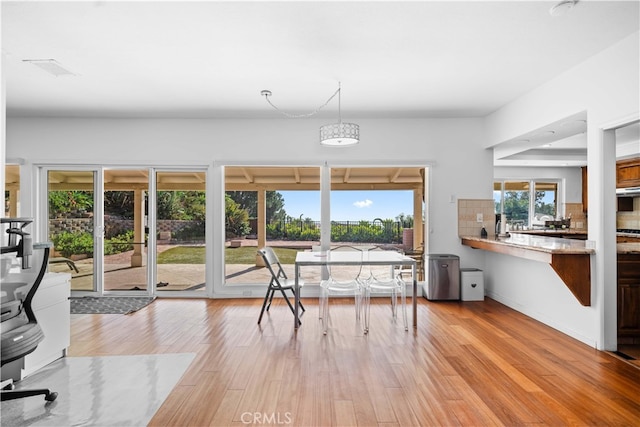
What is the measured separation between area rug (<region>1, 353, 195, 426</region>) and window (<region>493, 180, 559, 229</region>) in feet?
25.5

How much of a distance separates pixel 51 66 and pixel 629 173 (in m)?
8.35

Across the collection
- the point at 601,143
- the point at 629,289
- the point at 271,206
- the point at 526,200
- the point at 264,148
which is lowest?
the point at 629,289

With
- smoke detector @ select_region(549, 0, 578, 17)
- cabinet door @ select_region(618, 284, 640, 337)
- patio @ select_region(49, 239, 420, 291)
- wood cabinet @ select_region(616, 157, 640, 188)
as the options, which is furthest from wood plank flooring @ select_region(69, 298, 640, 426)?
wood cabinet @ select_region(616, 157, 640, 188)

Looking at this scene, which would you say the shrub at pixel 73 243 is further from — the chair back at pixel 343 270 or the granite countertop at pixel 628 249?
the granite countertop at pixel 628 249

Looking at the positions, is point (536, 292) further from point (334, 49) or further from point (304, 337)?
point (334, 49)

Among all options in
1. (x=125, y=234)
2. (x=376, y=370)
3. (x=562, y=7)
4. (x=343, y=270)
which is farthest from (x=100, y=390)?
(x=562, y=7)

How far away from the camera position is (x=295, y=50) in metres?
3.25

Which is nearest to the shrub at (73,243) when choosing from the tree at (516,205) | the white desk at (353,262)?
the white desk at (353,262)

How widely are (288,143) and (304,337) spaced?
292 cm

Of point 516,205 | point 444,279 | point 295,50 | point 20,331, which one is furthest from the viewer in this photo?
point 516,205

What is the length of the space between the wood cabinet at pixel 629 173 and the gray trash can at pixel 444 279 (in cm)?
362

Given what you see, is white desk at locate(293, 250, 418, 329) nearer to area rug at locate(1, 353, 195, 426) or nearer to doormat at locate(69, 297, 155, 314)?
area rug at locate(1, 353, 195, 426)

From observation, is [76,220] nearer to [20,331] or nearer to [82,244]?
[82,244]

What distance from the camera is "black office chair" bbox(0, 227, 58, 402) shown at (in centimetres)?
210
